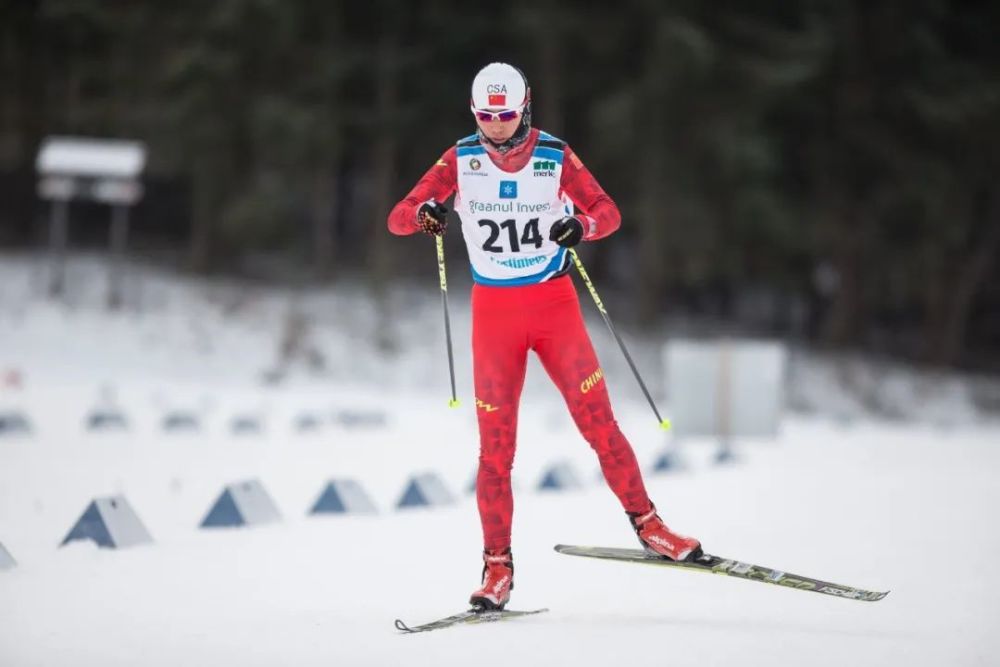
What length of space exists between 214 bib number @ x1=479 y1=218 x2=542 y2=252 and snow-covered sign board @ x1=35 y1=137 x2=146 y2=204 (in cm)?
1966

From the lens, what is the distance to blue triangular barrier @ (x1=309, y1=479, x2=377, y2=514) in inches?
332

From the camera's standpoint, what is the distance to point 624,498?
18.1ft

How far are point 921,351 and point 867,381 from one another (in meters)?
4.10

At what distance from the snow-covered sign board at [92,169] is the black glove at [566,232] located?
19.9 meters

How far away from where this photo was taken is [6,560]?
625cm

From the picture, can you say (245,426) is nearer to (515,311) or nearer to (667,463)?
(667,463)

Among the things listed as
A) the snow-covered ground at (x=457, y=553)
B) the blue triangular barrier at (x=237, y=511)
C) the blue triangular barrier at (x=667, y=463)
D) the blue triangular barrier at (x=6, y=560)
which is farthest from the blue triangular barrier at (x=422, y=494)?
the blue triangular barrier at (x=6, y=560)

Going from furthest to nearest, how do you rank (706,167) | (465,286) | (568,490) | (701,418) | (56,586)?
(465,286)
(706,167)
(701,418)
(568,490)
(56,586)

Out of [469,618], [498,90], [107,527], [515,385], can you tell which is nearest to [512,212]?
[498,90]

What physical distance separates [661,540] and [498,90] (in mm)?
1954

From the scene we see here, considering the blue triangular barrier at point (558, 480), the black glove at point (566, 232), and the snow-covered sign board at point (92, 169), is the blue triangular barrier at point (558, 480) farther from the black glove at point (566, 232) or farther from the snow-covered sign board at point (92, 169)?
the snow-covered sign board at point (92, 169)

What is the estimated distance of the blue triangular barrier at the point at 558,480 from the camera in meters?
10.2

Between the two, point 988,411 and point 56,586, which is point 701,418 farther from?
point 988,411

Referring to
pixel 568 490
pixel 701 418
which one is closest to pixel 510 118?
pixel 568 490
